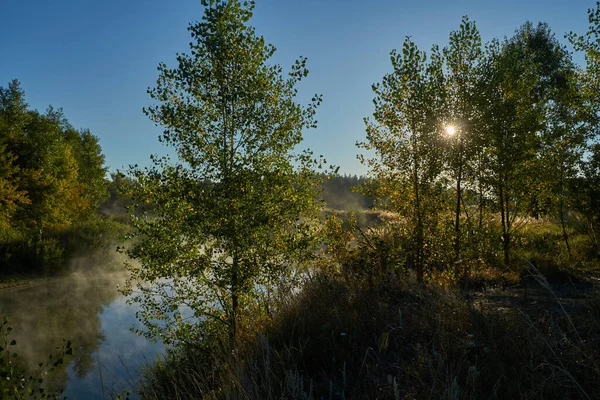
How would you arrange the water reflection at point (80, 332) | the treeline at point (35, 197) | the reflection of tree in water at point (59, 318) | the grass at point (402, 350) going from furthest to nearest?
the treeline at point (35, 197)
the reflection of tree in water at point (59, 318)
the water reflection at point (80, 332)
the grass at point (402, 350)

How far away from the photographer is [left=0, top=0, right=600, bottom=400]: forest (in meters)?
3.77

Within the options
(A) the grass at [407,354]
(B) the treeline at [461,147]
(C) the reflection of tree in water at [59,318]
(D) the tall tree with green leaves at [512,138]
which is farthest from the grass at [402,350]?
(C) the reflection of tree in water at [59,318]

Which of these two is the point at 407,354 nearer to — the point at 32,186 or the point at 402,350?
the point at 402,350

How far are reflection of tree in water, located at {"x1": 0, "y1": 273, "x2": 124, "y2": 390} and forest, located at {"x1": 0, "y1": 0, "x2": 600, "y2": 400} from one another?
6696 mm

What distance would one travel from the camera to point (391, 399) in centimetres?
321

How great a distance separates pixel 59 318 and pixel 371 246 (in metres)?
17.9

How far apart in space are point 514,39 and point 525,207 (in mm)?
18295

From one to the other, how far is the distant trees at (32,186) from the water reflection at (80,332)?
323 cm

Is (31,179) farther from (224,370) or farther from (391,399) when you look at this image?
(391,399)

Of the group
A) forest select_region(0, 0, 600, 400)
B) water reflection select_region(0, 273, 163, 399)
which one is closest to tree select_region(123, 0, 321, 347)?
forest select_region(0, 0, 600, 400)

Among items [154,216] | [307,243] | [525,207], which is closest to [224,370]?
[307,243]

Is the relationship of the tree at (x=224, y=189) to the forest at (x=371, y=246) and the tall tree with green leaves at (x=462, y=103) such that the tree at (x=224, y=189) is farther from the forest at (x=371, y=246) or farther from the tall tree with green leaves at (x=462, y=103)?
the tall tree with green leaves at (x=462, y=103)

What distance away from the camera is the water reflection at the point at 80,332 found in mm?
12867

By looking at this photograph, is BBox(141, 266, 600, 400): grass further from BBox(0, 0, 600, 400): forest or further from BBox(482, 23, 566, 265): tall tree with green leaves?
BBox(482, 23, 566, 265): tall tree with green leaves
